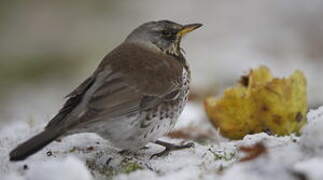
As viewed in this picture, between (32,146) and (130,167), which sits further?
(130,167)

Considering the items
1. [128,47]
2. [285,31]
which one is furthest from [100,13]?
[128,47]

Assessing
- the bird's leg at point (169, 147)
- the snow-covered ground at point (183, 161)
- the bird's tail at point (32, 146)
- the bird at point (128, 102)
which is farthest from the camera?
the bird's leg at point (169, 147)

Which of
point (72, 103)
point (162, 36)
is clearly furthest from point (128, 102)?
point (162, 36)

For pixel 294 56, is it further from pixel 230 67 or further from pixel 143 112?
pixel 143 112

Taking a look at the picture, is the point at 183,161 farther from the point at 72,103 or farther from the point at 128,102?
the point at 72,103

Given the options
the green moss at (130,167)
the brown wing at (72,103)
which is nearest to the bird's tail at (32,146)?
the brown wing at (72,103)

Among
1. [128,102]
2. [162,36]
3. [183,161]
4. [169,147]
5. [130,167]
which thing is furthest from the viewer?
[162,36]

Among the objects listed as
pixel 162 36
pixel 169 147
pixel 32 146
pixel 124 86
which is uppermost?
pixel 162 36

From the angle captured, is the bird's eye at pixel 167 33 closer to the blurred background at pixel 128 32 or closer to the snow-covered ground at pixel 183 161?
the snow-covered ground at pixel 183 161
